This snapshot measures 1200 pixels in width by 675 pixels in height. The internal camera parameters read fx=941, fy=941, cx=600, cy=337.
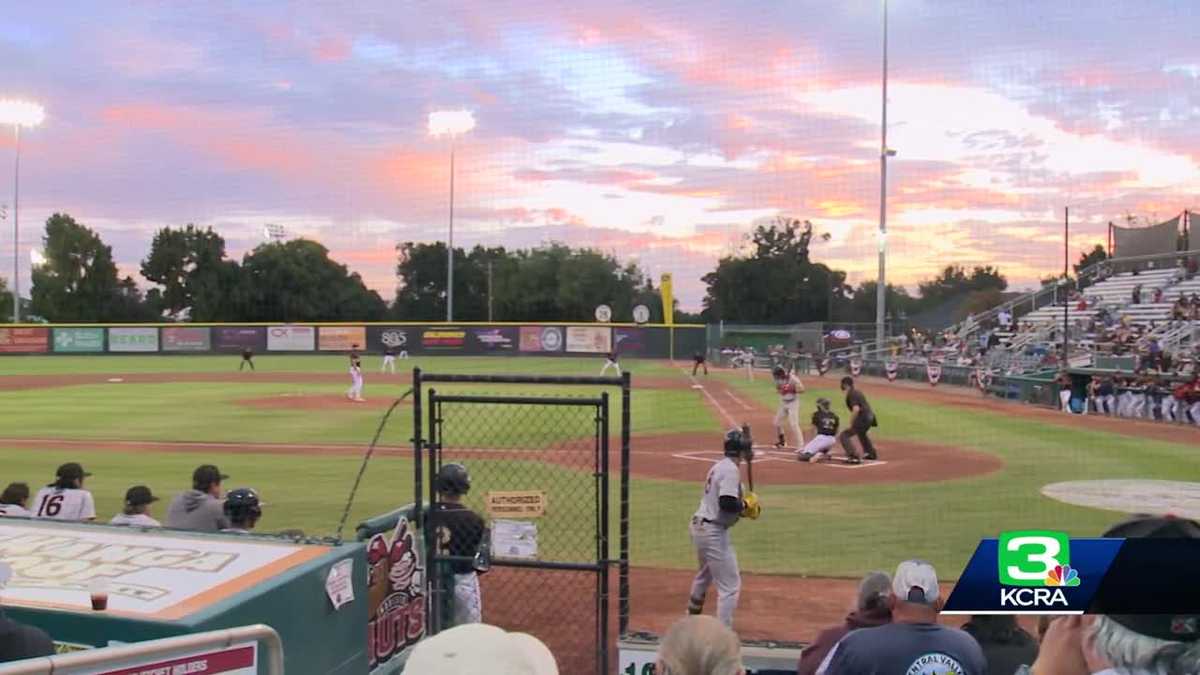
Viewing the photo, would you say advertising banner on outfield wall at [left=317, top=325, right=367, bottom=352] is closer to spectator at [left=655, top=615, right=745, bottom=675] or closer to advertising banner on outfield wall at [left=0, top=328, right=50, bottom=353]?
advertising banner on outfield wall at [left=0, top=328, right=50, bottom=353]

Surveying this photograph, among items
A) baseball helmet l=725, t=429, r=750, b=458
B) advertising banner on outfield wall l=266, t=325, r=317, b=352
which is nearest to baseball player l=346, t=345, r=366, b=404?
baseball helmet l=725, t=429, r=750, b=458

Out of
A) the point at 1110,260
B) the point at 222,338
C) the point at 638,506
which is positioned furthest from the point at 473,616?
the point at 222,338

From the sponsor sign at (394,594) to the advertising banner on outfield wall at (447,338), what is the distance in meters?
50.8

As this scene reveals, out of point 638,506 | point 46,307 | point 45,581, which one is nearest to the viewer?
Result: point 45,581

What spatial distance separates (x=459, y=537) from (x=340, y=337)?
2140 inches

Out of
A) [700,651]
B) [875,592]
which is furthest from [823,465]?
[700,651]

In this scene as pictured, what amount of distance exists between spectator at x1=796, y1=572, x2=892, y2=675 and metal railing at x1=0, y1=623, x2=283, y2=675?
2470 mm

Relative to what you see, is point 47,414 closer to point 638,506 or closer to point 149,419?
point 149,419

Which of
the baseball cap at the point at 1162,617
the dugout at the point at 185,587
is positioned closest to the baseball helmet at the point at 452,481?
the dugout at the point at 185,587

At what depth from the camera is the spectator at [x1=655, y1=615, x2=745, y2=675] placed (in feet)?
8.64

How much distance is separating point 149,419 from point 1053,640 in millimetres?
26047

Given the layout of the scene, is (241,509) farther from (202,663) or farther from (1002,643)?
(1002,643)

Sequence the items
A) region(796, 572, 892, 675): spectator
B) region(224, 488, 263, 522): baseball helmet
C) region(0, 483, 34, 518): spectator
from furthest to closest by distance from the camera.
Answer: region(0, 483, 34, 518): spectator
region(224, 488, 263, 522): baseball helmet
region(796, 572, 892, 675): spectator

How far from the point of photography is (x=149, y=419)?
24734 millimetres
